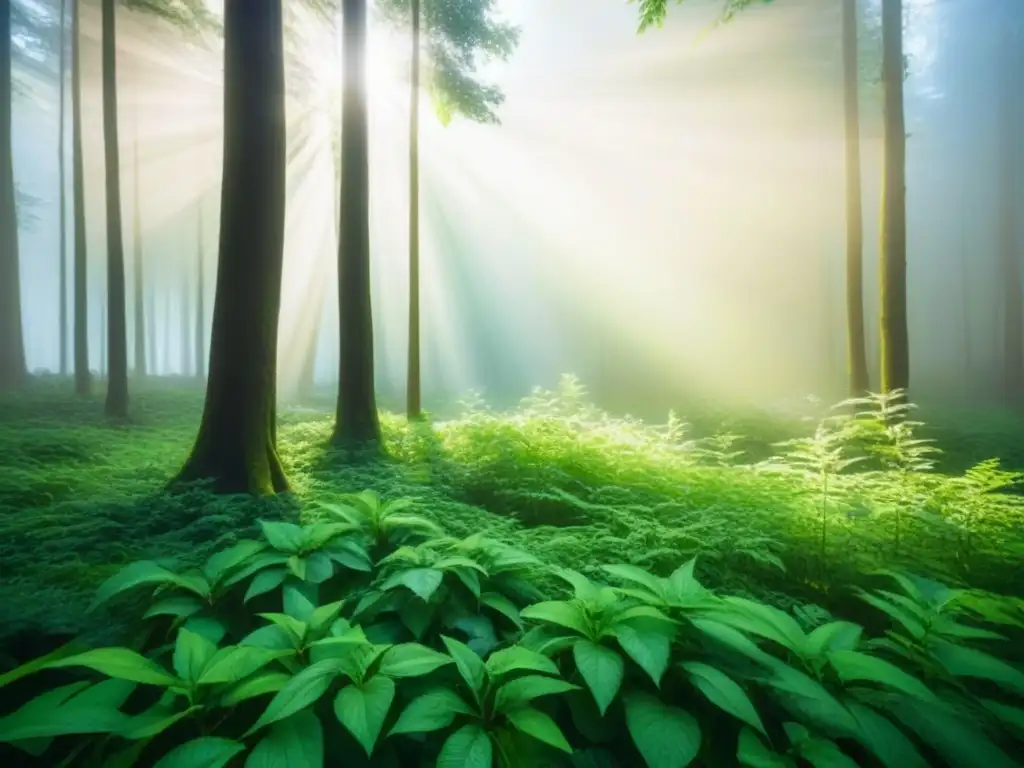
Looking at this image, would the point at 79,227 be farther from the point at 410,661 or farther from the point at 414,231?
the point at 410,661

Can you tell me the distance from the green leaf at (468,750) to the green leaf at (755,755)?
2.54 feet

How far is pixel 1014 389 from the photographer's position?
73.5 ft

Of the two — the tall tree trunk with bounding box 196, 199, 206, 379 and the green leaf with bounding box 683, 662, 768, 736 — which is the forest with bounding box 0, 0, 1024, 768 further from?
the tall tree trunk with bounding box 196, 199, 206, 379

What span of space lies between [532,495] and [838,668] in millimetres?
3327

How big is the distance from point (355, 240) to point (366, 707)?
8.41 metres

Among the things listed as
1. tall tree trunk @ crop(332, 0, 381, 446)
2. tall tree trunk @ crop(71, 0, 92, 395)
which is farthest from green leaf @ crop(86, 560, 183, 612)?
tall tree trunk @ crop(71, 0, 92, 395)

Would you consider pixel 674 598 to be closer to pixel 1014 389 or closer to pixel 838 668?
pixel 838 668

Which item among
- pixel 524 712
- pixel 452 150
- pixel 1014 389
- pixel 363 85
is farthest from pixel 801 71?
pixel 524 712

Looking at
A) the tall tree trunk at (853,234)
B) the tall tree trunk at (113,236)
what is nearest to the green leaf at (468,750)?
the tall tree trunk at (853,234)

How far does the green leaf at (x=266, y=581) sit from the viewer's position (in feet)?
7.60

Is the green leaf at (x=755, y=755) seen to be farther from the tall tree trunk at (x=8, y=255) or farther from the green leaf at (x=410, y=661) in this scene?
the tall tree trunk at (x=8, y=255)

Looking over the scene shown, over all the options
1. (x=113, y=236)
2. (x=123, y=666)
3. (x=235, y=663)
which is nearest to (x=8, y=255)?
(x=113, y=236)

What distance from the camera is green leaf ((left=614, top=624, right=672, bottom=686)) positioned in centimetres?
166

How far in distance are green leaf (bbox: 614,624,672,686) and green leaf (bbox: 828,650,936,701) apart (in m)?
0.60
